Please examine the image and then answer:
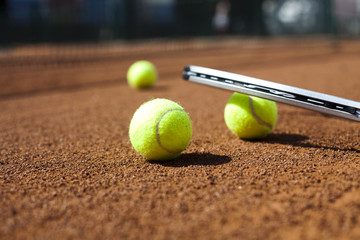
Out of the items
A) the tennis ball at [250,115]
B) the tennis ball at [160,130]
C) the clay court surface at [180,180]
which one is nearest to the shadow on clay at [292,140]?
the clay court surface at [180,180]

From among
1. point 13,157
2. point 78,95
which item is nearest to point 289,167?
point 13,157

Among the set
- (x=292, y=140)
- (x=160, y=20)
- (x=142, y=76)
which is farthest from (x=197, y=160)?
(x=160, y=20)

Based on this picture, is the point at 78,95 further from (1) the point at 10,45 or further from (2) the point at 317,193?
(1) the point at 10,45

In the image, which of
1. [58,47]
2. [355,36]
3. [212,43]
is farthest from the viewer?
[355,36]

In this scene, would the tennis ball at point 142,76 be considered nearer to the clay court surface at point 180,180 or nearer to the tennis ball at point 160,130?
the clay court surface at point 180,180

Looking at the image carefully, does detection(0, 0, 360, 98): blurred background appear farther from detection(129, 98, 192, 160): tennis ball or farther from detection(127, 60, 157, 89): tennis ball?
detection(129, 98, 192, 160): tennis ball

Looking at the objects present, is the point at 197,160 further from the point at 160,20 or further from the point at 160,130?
the point at 160,20
